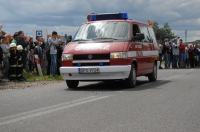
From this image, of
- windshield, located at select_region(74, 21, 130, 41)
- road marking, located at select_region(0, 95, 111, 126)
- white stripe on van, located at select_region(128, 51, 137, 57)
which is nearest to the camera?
road marking, located at select_region(0, 95, 111, 126)

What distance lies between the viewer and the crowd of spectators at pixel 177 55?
35531 millimetres

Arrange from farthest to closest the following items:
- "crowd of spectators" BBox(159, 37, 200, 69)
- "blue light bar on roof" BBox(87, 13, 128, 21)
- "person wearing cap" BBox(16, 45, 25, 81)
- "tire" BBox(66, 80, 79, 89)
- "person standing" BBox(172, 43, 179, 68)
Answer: "person standing" BBox(172, 43, 179, 68) → "crowd of spectators" BBox(159, 37, 200, 69) → "person wearing cap" BBox(16, 45, 25, 81) → "blue light bar on roof" BBox(87, 13, 128, 21) → "tire" BBox(66, 80, 79, 89)

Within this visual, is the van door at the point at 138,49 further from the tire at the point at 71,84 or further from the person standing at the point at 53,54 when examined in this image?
the person standing at the point at 53,54

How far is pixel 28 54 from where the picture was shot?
2280 centimetres

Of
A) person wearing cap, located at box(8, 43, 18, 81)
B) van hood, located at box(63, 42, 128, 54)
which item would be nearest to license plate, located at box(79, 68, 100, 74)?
van hood, located at box(63, 42, 128, 54)

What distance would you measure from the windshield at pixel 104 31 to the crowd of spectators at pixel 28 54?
5.01ft

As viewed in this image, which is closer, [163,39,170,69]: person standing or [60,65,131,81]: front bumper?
[60,65,131,81]: front bumper

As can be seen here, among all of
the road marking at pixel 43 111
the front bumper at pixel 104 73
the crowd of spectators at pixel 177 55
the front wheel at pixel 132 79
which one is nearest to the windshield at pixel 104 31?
the front wheel at pixel 132 79

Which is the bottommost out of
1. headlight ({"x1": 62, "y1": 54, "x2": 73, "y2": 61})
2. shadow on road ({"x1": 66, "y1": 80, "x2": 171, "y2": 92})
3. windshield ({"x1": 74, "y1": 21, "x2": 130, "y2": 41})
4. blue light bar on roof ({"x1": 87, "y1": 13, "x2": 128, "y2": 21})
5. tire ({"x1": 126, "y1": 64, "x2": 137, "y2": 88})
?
shadow on road ({"x1": 66, "y1": 80, "x2": 171, "y2": 92})

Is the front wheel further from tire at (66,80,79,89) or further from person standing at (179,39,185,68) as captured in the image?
person standing at (179,39,185,68)

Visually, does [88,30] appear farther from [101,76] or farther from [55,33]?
[55,33]

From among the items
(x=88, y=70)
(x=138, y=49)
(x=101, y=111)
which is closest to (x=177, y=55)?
(x=138, y=49)

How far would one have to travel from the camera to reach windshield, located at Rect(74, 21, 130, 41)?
16281 millimetres

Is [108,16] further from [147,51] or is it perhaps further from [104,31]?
[147,51]
